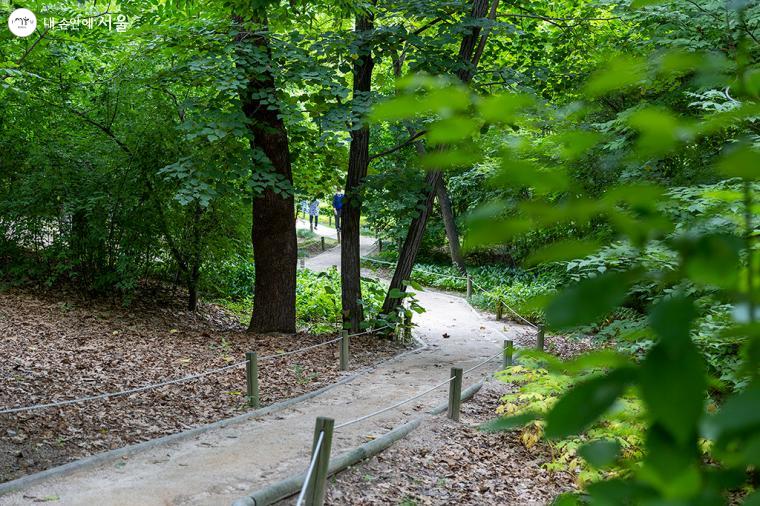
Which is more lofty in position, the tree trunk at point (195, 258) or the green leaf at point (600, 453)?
the green leaf at point (600, 453)

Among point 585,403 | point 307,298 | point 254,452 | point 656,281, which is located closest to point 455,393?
point 254,452

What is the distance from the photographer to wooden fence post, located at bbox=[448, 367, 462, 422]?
318 inches

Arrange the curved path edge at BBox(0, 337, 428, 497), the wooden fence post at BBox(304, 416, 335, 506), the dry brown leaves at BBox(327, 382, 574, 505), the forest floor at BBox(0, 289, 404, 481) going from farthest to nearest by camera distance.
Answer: the forest floor at BBox(0, 289, 404, 481) < the dry brown leaves at BBox(327, 382, 574, 505) < the curved path edge at BBox(0, 337, 428, 497) < the wooden fence post at BBox(304, 416, 335, 506)

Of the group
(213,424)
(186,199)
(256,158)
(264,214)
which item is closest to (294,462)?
(213,424)

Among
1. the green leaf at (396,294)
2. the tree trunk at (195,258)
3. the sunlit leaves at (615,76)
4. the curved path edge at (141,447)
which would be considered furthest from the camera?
the tree trunk at (195,258)

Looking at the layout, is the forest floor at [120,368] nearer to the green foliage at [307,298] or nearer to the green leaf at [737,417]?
the green foliage at [307,298]

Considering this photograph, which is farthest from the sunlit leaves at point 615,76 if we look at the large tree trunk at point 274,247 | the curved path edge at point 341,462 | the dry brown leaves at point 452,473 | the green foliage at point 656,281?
→ the large tree trunk at point 274,247

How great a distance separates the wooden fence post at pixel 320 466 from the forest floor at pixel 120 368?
99.4 inches

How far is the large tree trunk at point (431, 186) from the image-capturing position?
1102 centimetres

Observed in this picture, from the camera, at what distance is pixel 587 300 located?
65cm

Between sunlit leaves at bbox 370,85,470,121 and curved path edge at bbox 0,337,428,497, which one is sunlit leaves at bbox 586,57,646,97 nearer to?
sunlit leaves at bbox 370,85,470,121

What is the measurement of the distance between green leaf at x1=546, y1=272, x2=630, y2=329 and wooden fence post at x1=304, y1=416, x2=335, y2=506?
422cm

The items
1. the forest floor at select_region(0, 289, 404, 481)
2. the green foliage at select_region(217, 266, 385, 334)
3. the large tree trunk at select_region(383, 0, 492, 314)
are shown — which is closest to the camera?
the forest floor at select_region(0, 289, 404, 481)

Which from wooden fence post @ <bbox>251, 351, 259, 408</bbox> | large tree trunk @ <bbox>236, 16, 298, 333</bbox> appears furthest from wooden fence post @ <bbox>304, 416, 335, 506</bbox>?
large tree trunk @ <bbox>236, 16, 298, 333</bbox>
